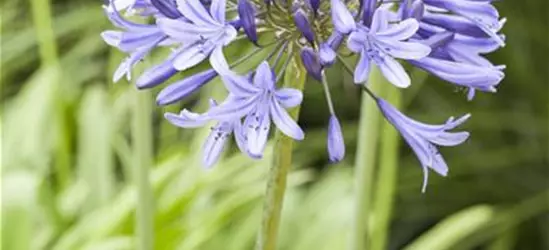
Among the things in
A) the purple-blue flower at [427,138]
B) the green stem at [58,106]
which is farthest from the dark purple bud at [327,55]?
the green stem at [58,106]

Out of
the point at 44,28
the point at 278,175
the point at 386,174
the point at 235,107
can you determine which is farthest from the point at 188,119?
the point at 44,28

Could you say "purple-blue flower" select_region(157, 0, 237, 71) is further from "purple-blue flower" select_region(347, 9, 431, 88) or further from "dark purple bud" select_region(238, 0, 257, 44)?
"purple-blue flower" select_region(347, 9, 431, 88)

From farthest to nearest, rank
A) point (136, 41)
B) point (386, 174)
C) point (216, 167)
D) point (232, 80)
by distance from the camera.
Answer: point (216, 167) → point (386, 174) → point (136, 41) → point (232, 80)

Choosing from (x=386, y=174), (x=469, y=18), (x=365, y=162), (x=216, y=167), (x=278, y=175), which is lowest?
(x=216, y=167)

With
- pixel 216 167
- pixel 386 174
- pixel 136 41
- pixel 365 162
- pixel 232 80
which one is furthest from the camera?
pixel 216 167

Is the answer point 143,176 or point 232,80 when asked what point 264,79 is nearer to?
point 232,80

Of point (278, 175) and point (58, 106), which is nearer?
point (278, 175)

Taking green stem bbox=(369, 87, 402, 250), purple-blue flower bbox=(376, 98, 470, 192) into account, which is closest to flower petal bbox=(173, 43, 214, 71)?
purple-blue flower bbox=(376, 98, 470, 192)

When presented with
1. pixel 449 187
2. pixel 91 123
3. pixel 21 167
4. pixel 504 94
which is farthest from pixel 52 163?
pixel 504 94
